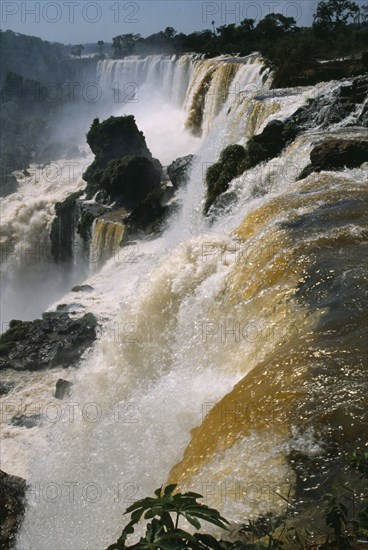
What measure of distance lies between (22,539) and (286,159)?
8000mm

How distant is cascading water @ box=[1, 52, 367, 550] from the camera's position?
12.4 feet

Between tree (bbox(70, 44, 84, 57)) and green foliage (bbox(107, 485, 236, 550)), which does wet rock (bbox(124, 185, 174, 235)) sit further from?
tree (bbox(70, 44, 84, 57))

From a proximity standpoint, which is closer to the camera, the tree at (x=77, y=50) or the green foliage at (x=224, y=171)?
the green foliage at (x=224, y=171)

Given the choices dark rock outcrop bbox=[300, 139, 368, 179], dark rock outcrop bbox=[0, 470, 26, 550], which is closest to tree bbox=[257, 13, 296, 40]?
dark rock outcrop bbox=[300, 139, 368, 179]

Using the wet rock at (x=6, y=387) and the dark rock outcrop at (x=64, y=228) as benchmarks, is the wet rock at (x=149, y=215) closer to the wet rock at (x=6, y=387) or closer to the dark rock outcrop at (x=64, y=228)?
the dark rock outcrop at (x=64, y=228)

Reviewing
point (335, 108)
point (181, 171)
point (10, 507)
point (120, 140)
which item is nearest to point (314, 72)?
point (335, 108)

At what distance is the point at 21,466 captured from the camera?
253 inches

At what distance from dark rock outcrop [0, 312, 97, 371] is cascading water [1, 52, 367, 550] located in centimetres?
45

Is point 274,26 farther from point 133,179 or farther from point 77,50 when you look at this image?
point 77,50

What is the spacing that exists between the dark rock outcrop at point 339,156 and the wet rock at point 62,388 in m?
5.27

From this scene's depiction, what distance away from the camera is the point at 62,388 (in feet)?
25.9

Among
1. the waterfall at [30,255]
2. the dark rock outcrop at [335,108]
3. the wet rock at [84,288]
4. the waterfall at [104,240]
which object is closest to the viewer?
the wet rock at [84,288]

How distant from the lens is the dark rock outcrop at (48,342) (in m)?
9.07

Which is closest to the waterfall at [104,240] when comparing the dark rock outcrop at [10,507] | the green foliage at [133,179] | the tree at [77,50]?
the green foliage at [133,179]
